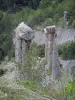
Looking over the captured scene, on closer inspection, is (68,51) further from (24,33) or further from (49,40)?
(24,33)

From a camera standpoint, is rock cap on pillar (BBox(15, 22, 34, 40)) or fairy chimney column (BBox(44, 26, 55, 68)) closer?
rock cap on pillar (BBox(15, 22, 34, 40))

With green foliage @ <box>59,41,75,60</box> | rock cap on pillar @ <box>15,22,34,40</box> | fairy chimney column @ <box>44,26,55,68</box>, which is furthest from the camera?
green foliage @ <box>59,41,75,60</box>

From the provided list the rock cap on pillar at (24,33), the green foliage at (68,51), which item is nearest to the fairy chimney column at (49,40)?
the rock cap on pillar at (24,33)

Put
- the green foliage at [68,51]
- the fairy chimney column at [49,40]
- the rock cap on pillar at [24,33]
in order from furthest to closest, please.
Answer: the green foliage at [68,51] < the fairy chimney column at [49,40] < the rock cap on pillar at [24,33]

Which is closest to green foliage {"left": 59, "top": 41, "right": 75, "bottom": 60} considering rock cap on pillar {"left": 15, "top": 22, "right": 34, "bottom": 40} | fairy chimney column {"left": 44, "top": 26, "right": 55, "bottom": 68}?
fairy chimney column {"left": 44, "top": 26, "right": 55, "bottom": 68}

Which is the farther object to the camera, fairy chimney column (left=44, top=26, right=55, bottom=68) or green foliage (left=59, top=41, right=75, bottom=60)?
green foliage (left=59, top=41, right=75, bottom=60)

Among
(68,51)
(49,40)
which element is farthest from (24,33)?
(68,51)

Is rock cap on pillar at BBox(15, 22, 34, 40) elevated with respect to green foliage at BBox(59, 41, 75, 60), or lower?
elevated

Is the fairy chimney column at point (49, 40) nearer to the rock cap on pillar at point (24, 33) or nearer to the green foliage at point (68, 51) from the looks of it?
the rock cap on pillar at point (24, 33)

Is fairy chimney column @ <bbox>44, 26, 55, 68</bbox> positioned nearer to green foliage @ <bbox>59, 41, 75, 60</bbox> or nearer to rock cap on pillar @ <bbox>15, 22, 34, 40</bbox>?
rock cap on pillar @ <bbox>15, 22, 34, 40</bbox>

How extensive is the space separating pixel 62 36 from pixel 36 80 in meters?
14.9

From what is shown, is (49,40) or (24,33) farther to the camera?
Result: (49,40)

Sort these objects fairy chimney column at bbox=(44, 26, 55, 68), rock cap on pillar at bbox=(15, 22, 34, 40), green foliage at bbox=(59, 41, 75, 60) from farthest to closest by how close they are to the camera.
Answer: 1. green foliage at bbox=(59, 41, 75, 60)
2. fairy chimney column at bbox=(44, 26, 55, 68)
3. rock cap on pillar at bbox=(15, 22, 34, 40)

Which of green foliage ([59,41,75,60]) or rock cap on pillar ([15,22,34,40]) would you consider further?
green foliage ([59,41,75,60])
